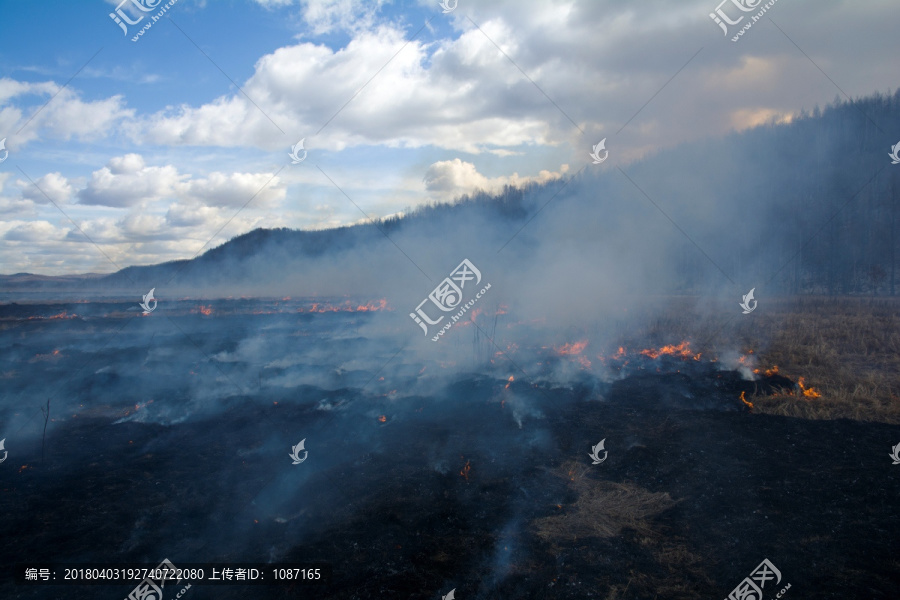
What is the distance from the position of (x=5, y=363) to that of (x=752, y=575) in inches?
1171

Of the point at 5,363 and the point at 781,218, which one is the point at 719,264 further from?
the point at 5,363

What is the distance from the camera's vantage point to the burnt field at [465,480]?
584 centimetres

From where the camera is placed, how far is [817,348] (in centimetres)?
1638

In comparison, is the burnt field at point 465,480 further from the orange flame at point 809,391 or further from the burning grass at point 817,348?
the burning grass at point 817,348

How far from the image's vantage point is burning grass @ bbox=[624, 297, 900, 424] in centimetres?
1105

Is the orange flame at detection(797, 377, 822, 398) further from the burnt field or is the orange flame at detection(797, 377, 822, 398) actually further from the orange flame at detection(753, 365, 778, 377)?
the orange flame at detection(753, 365, 778, 377)

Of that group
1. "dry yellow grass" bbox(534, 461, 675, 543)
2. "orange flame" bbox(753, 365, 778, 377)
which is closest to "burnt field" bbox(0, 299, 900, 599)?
"dry yellow grass" bbox(534, 461, 675, 543)

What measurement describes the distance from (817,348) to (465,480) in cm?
1668

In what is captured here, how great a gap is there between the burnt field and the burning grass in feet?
2.16

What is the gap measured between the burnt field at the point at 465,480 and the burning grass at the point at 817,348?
66 centimetres
